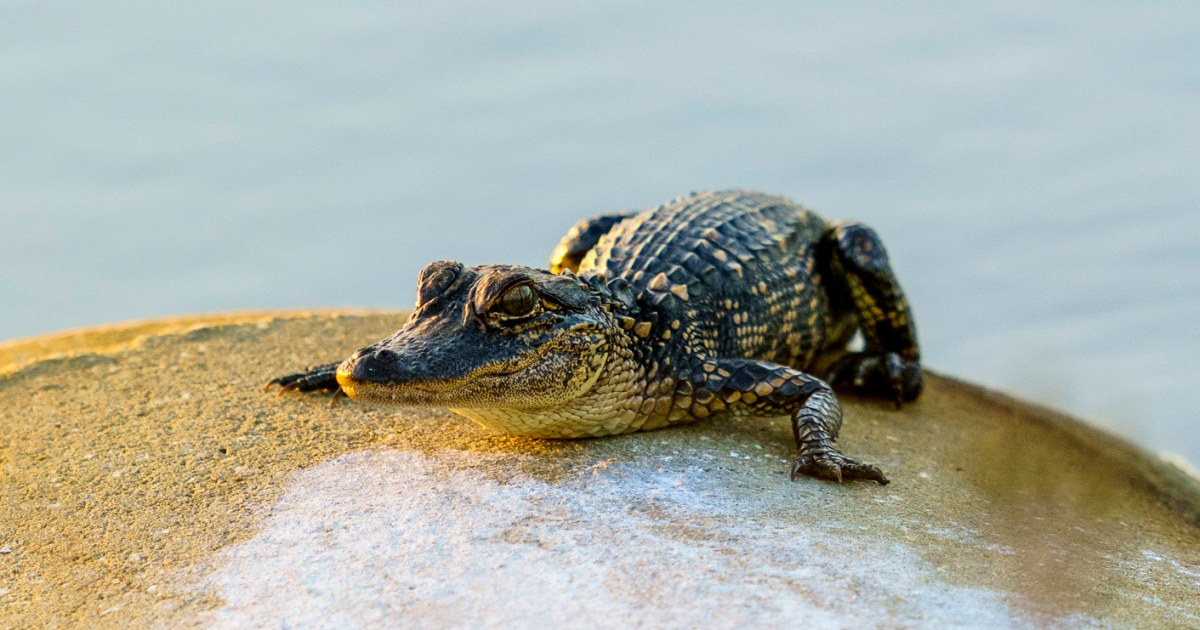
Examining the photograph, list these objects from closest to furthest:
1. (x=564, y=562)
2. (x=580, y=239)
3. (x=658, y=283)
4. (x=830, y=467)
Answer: (x=564, y=562)
(x=830, y=467)
(x=658, y=283)
(x=580, y=239)

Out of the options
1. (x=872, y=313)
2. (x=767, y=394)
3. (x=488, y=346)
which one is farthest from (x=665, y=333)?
(x=872, y=313)

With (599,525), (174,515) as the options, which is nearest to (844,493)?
(599,525)

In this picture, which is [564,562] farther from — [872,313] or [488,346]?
[872,313]

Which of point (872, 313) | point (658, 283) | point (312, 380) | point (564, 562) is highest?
point (658, 283)

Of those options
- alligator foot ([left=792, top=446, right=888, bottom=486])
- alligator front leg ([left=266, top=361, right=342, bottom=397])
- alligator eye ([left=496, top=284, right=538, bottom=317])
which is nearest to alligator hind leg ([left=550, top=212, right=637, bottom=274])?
alligator front leg ([left=266, top=361, right=342, bottom=397])

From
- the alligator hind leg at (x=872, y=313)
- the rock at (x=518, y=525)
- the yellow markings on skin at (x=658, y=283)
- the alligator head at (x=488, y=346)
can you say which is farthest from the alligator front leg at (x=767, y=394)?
the alligator hind leg at (x=872, y=313)

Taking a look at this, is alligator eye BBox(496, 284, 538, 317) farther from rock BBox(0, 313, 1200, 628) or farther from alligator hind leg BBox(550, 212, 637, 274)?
alligator hind leg BBox(550, 212, 637, 274)
